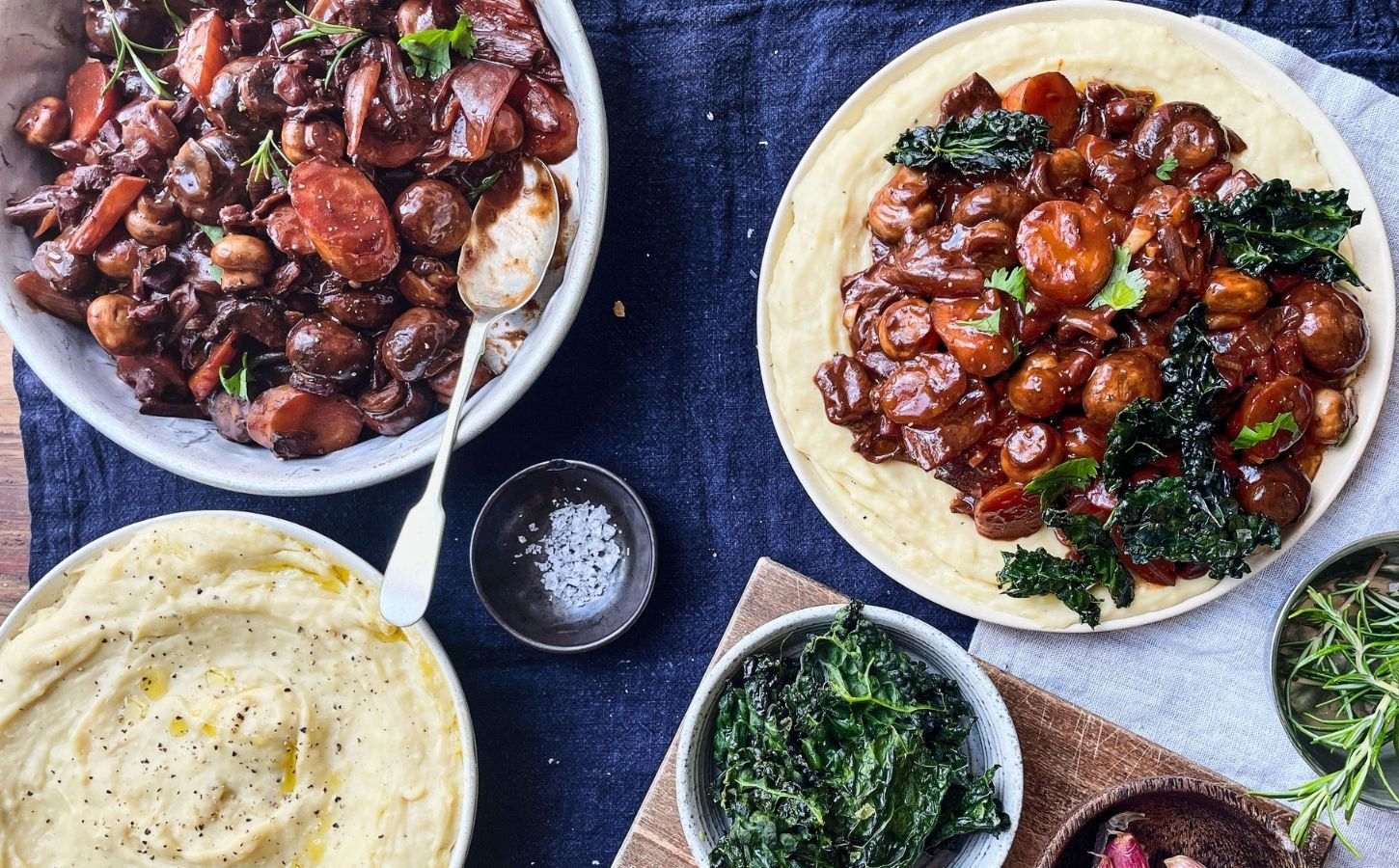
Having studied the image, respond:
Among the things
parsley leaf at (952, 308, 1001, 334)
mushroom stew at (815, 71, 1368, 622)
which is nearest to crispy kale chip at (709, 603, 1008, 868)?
mushroom stew at (815, 71, 1368, 622)

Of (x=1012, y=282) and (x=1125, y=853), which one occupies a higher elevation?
(x=1012, y=282)

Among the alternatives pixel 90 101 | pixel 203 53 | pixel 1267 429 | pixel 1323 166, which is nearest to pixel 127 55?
pixel 90 101

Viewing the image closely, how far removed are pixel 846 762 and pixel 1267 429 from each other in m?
1.51

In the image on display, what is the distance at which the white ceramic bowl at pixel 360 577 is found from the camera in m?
3.18

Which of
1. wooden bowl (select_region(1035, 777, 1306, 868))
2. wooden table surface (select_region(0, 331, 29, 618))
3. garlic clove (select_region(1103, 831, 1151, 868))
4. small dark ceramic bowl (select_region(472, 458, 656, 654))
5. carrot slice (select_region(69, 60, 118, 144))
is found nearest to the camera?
wooden bowl (select_region(1035, 777, 1306, 868))

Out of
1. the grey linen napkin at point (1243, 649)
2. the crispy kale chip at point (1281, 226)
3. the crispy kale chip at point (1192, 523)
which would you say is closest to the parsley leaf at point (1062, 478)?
the crispy kale chip at point (1192, 523)

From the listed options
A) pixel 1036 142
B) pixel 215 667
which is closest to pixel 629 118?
pixel 1036 142

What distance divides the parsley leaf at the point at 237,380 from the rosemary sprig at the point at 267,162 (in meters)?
0.54

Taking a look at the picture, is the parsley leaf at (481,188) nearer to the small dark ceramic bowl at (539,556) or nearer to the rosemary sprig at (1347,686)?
the small dark ceramic bowl at (539,556)

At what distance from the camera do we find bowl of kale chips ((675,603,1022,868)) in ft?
9.14

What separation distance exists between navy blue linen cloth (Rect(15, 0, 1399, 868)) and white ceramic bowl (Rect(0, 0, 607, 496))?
419 mm

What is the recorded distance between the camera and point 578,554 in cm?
352

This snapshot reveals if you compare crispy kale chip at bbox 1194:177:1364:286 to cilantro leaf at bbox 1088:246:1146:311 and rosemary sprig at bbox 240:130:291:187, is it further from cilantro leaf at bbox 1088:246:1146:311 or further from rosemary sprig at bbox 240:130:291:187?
rosemary sprig at bbox 240:130:291:187

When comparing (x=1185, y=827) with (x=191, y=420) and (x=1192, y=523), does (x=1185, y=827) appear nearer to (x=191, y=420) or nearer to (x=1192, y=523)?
(x=1192, y=523)
